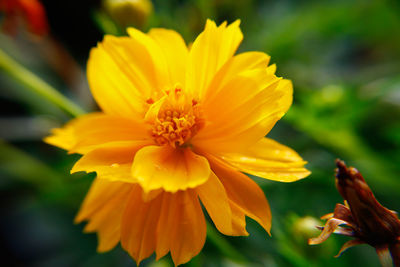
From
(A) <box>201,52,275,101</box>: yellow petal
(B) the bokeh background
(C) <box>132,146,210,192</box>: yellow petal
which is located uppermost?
(A) <box>201,52,275,101</box>: yellow petal

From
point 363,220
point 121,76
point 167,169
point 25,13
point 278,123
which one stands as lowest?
point 278,123

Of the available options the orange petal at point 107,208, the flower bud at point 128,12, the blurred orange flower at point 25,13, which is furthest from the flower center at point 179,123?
the blurred orange flower at point 25,13

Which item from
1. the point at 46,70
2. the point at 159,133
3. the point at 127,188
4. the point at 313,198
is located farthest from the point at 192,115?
the point at 46,70

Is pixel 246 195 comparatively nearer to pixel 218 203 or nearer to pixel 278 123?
pixel 218 203

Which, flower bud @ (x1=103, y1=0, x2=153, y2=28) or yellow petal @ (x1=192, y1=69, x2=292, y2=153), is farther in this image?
flower bud @ (x1=103, y1=0, x2=153, y2=28)

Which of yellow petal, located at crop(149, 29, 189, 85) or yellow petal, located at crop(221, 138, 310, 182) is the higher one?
yellow petal, located at crop(149, 29, 189, 85)

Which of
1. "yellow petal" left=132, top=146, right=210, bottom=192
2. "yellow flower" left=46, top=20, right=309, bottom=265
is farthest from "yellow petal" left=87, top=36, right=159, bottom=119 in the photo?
"yellow petal" left=132, top=146, right=210, bottom=192

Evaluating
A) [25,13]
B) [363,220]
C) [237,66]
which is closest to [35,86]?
[25,13]

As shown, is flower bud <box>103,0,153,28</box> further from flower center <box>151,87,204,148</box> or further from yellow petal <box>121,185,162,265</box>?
yellow petal <box>121,185,162,265</box>
